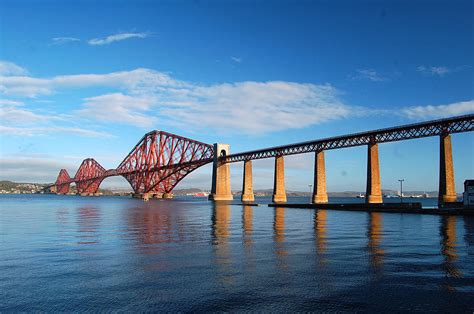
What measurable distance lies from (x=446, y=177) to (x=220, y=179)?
3376 inches

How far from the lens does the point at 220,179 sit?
13612cm

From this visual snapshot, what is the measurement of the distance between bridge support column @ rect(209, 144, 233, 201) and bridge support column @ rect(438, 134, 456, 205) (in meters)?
80.7

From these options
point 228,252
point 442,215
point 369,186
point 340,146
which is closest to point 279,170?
point 340,146

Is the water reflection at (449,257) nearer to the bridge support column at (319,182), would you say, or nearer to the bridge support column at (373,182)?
the bridge support column at (373,182)

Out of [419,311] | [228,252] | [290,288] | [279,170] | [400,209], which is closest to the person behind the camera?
[419,311]

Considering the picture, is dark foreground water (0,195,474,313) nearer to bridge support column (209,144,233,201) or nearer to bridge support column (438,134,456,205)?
bridge support column (438,134,456,205)

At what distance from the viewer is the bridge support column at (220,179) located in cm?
13300

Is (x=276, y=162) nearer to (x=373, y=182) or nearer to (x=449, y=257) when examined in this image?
(x=373, y=182)

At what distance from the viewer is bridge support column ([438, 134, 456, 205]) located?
59406 millimetres

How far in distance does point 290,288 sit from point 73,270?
9.37 meters

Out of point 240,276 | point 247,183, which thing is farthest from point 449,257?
point 247,183

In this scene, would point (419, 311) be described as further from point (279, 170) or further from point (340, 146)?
point (279, 170)

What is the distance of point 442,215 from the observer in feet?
178

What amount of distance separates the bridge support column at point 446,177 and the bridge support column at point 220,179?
80660 millimetres
